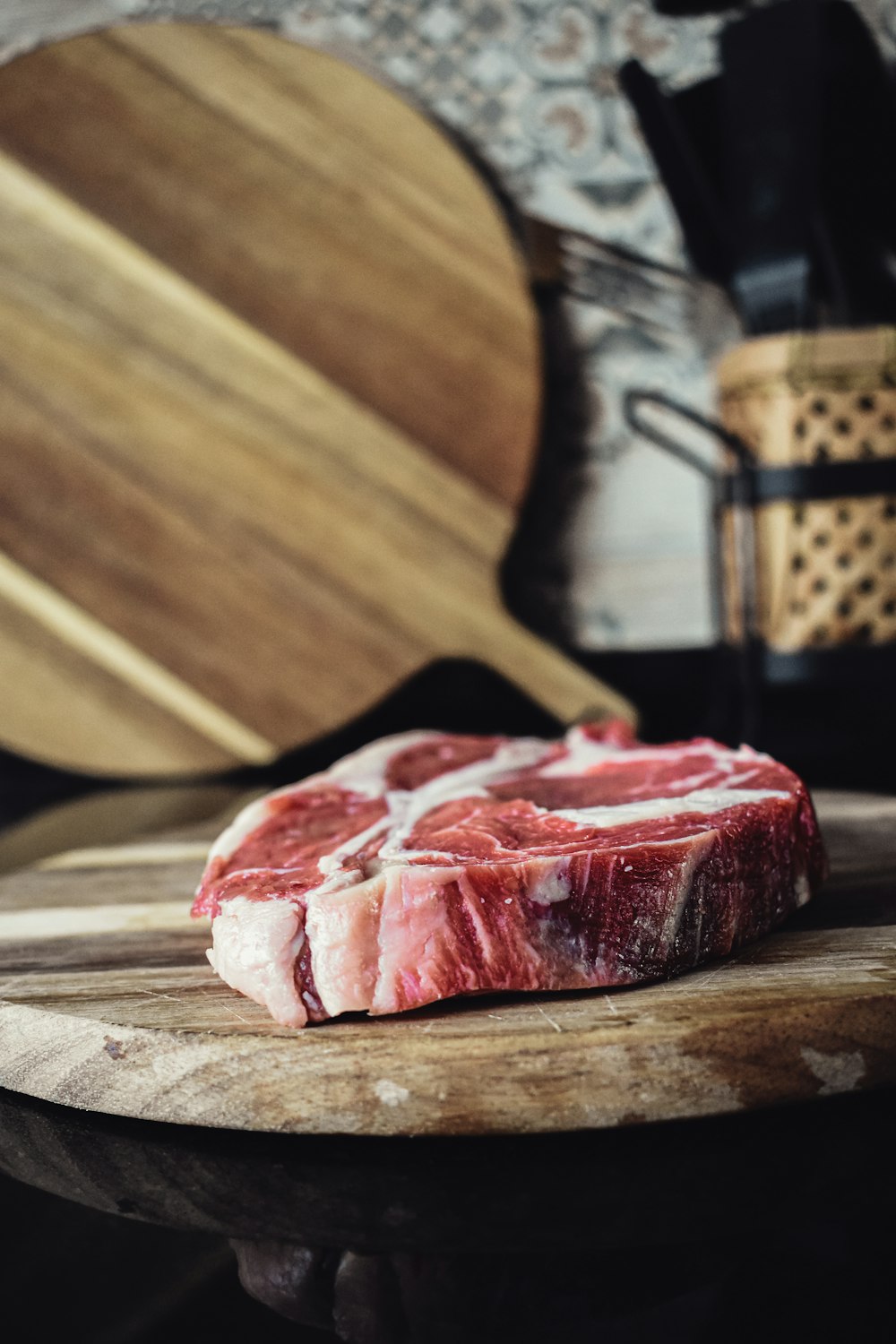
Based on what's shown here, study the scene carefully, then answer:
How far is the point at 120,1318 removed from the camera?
1.72 ft

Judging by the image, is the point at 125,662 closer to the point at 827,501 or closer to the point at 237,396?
the point at 237,396

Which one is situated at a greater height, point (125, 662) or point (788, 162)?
point (788, 162)

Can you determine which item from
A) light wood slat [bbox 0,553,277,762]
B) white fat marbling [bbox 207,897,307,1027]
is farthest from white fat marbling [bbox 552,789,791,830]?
light wood slat [bbox 0,553,277,762]

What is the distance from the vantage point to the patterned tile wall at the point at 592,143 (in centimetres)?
174

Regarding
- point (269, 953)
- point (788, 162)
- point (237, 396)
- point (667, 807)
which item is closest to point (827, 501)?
point (788, 162)

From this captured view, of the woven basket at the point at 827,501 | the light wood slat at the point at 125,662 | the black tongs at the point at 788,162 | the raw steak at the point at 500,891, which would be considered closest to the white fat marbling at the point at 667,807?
the raw steak at the point at 500,891

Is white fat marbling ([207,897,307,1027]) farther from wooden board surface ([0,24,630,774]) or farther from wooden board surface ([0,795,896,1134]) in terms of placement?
wooden board surface ([0,24,630,774])

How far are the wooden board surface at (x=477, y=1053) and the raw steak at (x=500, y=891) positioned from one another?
2 cm

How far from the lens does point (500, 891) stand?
0.67m

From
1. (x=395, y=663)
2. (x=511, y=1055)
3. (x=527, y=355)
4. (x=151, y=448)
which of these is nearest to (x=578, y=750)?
(x=511, y=1055)

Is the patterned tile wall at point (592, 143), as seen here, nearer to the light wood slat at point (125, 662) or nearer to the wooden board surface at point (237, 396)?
the wooden board surface at point (237, 396)

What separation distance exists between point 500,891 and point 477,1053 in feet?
0.29

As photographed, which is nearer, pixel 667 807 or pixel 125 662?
pixel 667 807

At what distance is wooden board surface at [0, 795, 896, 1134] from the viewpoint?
2.06 ft
